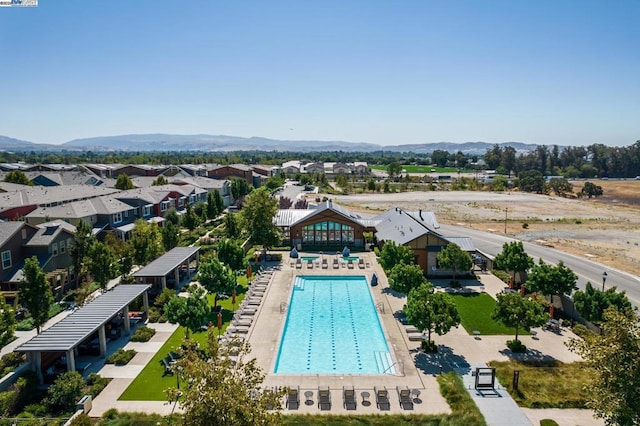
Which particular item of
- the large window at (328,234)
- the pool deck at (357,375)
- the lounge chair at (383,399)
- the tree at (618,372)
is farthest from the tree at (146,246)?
the tree at (618,372)

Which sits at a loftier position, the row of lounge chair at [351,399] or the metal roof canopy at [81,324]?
the metal roof canopy at [81,324]

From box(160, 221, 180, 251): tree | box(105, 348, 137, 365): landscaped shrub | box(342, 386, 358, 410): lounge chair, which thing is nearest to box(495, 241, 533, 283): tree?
box(342, 386, 358, 410): lounge chair

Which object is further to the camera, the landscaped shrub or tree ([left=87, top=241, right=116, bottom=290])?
tree ([left=87, top=241, right=116, bottom=290])

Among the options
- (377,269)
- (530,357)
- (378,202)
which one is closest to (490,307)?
(530,357)

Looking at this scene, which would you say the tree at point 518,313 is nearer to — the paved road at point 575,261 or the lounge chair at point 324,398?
Answer: the lounge chair at point 324,398

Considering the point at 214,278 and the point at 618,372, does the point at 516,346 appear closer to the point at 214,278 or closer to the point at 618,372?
the point at 618,372

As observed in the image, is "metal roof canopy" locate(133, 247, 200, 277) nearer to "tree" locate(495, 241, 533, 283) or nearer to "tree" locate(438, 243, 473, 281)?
"tree" locate(438, 243, 473, 281)
